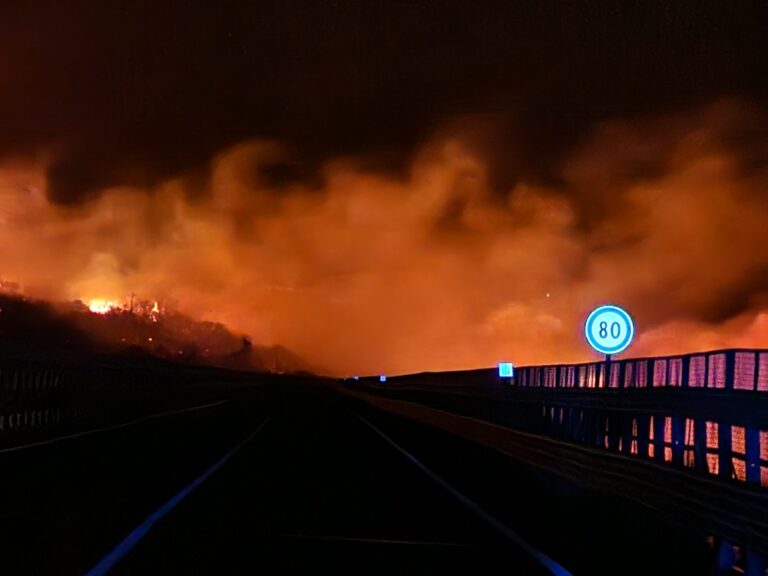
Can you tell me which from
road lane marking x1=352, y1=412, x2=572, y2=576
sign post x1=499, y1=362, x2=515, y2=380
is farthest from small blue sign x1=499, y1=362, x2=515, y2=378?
road lane marking x1=352, y1=412, x2=572, y2=576

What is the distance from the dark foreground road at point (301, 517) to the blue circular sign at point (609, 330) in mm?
2606

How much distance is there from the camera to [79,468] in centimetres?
2300

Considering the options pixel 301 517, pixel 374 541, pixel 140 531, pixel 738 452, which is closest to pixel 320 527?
pixel 301 517

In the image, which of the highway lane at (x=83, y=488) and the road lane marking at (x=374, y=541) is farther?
the road lane marking at (x=374, y=541)

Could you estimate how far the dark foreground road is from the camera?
11.8 metres

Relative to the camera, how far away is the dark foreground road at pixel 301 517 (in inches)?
466

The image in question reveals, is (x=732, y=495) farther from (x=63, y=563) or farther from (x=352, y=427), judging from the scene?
(x=352, y=427)

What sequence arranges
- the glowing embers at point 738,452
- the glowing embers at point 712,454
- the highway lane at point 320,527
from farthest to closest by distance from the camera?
the glowing embers at point 712,454 < the glowing embers at point 738,452 < the highway lane at point 320,527

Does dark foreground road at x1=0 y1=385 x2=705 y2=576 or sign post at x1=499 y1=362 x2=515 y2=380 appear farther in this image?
sign post at x1=499 y1=362 x2=515 y2=380

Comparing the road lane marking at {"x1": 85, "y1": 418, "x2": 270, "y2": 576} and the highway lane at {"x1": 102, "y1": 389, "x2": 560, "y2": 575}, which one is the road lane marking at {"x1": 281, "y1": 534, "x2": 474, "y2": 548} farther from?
the road lane marking at {"x1": 85, "y1": 418, "x2": 270, "y2": 576}

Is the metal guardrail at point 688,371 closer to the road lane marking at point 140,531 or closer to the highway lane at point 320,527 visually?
the highway lane at point 320,527

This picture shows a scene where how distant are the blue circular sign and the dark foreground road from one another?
261 centimetres

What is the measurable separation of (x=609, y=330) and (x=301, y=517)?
752 cm

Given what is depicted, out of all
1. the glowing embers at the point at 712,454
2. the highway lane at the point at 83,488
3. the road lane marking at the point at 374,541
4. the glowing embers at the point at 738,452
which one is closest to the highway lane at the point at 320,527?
the road lane marking at the point at 374,541
